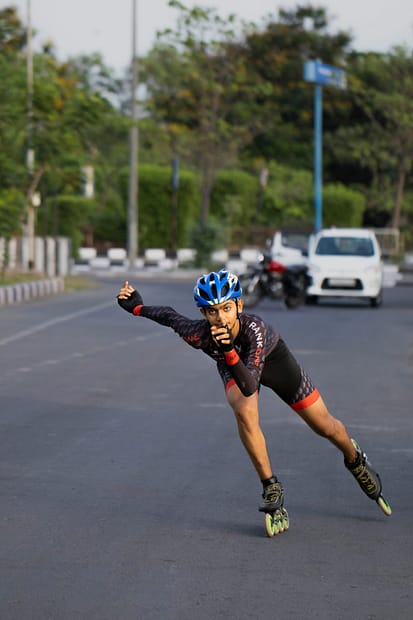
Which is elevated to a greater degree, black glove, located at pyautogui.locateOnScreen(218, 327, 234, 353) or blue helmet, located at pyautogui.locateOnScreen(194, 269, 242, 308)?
blue helmet, located at pyautogui.locateOnScreen(194, 269, 242, 308)

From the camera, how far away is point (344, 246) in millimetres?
32469

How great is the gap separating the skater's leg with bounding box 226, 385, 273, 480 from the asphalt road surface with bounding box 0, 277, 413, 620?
1.28 feet

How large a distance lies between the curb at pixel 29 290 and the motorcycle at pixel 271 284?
16.8ft

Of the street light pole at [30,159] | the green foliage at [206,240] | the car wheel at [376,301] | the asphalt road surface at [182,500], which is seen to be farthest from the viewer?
the green foliage at [206,240]

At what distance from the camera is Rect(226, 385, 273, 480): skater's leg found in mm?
7555

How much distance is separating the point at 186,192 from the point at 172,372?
42.6m

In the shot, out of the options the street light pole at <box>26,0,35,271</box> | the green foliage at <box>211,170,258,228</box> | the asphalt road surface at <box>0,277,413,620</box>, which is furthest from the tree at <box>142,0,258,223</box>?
the asphalt road surface at <box>0,277,413,620</box>

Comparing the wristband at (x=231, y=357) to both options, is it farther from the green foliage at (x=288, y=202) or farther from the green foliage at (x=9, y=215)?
the green foliage at (x=288, y=202)

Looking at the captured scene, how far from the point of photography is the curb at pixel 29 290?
31.4 metres

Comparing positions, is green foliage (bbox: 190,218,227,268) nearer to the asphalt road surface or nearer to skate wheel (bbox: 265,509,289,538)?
the asphalt road surface

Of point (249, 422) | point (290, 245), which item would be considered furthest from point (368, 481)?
point (290, 245)

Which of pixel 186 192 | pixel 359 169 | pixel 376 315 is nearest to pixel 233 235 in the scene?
pixel 186 192

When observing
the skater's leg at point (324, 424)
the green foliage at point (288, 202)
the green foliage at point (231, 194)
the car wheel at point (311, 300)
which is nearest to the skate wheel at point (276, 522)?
the skater's leg at point (324, 424)

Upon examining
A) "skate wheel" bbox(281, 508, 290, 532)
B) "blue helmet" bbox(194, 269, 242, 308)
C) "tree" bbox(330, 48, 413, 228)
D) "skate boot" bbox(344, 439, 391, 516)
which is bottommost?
"skate wheel" bbox(281, 508, 290, 532)
